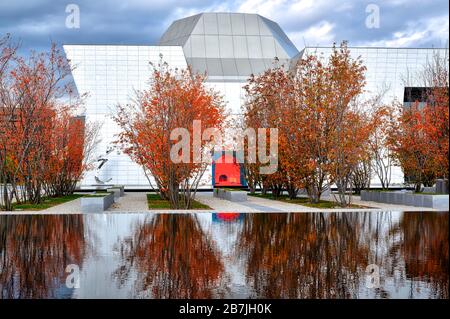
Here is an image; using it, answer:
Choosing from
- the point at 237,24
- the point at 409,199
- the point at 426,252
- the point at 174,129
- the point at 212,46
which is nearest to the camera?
the point at 426,252

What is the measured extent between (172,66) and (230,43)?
972 centimetres

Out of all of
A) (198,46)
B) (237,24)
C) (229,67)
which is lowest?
(229,67)

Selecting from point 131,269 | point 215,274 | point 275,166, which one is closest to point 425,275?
point 215,274

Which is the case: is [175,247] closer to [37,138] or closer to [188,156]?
[188,156]

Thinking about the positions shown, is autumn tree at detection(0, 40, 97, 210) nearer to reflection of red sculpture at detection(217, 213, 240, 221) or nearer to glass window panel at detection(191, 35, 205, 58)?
reflection of red sculpture at detection(217, 213, 240, 221)

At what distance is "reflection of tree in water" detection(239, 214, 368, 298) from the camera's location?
7.58m

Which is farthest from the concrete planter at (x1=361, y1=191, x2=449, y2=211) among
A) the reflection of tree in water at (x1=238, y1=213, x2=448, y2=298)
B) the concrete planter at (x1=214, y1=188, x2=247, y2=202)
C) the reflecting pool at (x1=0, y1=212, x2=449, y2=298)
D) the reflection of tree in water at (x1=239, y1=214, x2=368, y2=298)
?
the reflection of tree in water at (x1=239, y1=214, x2=368, y2=298)

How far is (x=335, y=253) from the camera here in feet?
34.2

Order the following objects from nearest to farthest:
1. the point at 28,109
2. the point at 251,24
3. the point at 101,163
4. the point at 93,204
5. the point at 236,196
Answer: the point at 93,204 → the point at 28,109 → the point at 236,196 → the point at 101,163 → the point at 251,24

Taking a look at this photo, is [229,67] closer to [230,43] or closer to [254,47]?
[230,43]

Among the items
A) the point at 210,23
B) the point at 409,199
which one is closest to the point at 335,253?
the point at 409,199

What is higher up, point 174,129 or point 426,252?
point 174,129

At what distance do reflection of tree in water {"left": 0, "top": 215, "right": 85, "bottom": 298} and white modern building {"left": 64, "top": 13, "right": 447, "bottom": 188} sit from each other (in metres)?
27.4

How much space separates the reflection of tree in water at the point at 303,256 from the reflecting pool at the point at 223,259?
0.05 ft
